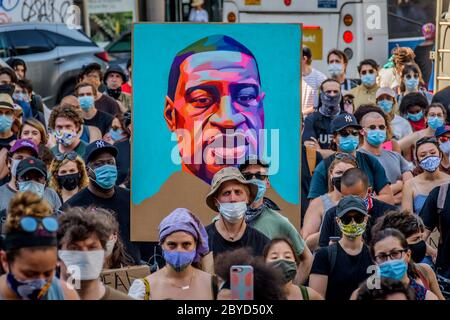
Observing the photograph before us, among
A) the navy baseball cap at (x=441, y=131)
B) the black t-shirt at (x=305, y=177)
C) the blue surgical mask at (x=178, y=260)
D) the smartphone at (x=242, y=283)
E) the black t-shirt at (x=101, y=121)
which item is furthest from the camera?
the black t-shirt at (x=101, y=121)

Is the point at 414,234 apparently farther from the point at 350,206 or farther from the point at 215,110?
the point at 215,110

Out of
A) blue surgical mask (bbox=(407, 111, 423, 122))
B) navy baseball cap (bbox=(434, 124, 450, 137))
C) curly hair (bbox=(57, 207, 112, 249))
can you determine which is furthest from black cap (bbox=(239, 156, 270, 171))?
blue surgical mask (bbox=(407, 111, 423, 122))

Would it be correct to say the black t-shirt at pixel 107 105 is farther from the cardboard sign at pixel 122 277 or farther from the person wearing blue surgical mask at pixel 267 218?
the cardboard sign at pixel 122 277

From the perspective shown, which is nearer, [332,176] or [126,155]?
[332,176]

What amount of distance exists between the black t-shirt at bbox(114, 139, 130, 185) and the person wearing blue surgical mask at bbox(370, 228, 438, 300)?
3845 millimetres

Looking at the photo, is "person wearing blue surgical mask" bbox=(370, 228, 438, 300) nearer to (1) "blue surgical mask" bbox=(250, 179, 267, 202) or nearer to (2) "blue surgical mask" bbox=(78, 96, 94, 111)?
(1) "blue surgical mask" bbox=(250, 179, 267, 202)

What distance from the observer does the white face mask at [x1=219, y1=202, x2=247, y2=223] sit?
8812mm

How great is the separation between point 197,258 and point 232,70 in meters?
2.35

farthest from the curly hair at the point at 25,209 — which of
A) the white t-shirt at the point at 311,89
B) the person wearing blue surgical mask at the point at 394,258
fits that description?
the white t-shirt at the point at 311,89

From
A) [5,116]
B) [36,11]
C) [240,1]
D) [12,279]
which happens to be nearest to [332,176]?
[5,116]

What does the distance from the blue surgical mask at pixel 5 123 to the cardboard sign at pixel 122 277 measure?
3709 mm

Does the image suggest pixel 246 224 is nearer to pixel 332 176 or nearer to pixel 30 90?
pixel 332 176

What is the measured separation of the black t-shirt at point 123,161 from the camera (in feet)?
38.3

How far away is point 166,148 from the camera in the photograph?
32.4 feet
